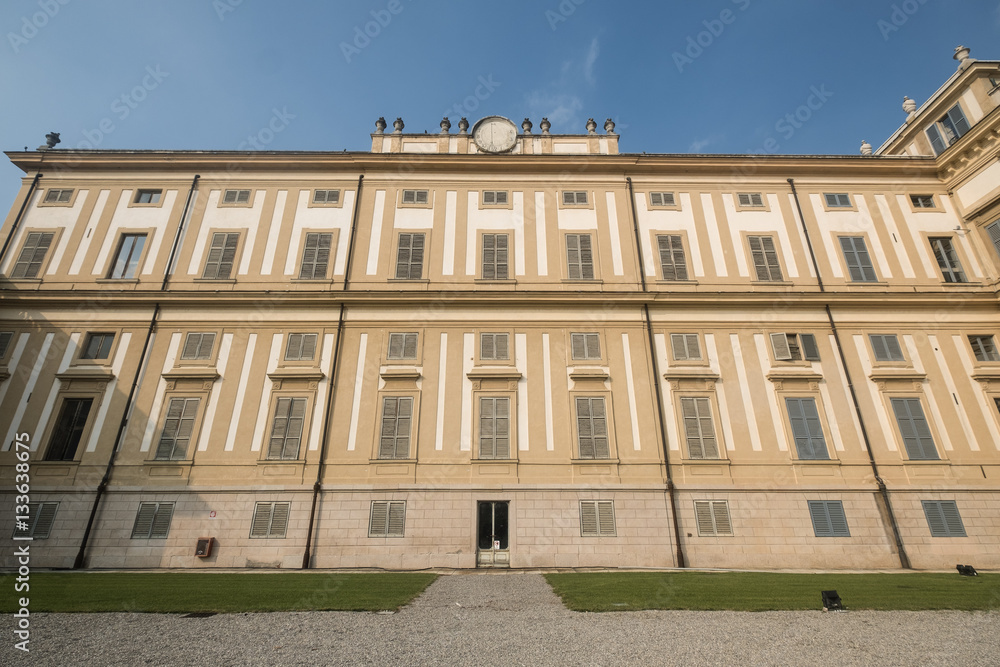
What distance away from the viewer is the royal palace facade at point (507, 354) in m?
16.6

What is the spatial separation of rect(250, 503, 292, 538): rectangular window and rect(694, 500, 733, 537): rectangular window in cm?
1424

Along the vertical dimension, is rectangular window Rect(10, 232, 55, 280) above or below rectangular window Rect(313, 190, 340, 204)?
below

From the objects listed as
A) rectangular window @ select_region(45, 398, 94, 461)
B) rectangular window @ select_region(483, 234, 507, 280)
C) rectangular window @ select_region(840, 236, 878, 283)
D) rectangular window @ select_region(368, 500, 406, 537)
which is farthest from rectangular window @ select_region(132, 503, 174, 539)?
rectangular window @ select_region(840, 236, 878, 283)

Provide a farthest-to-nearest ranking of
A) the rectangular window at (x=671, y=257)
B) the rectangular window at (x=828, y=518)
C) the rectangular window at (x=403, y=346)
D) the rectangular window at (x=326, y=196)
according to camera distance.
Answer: the rectangular window at (x=326, y=196) < the rectangular window at (x=671, y=257) < the rectangular window at (x=403, y=346) < the rectangular window at (x=828, y=518)

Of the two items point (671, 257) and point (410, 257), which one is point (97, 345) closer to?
point (410, 257)

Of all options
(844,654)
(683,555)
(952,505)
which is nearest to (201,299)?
(683,555)

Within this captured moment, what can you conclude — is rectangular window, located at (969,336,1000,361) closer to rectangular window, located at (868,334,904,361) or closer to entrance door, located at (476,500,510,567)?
rectangular window, located at (868,334,904,361)

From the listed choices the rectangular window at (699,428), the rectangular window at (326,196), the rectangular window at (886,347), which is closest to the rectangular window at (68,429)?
the rectangular window at (326,196)

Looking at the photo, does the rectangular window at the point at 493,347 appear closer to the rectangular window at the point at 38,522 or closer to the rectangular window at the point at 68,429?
the rectangular window at the point at 68,429

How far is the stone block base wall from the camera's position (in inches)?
634

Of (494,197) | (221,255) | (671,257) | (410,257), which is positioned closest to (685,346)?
(671,257)

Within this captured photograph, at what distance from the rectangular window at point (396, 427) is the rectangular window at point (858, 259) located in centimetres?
1957

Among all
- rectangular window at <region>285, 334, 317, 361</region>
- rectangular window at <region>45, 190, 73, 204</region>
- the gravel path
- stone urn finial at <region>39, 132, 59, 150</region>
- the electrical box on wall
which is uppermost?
stone urn finial at <region>39, 132, 59, 150</region>

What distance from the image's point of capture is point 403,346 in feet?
62.5
